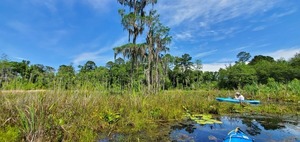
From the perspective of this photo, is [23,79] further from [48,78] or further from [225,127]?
[225,127]

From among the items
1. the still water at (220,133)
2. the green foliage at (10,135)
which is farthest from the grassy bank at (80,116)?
the still water at (220,133)

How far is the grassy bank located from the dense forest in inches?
22.9

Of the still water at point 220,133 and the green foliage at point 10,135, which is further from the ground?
the green foliage at point 10,135

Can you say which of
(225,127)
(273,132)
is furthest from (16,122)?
(273,132)

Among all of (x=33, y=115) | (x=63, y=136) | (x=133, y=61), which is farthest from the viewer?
(x=133, y=61)

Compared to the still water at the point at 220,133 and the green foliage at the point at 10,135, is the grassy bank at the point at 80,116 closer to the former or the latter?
the green foliage at the point at 10,135

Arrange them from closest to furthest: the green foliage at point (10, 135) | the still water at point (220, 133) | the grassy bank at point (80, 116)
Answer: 1. the green foliage at point (10, 135)
2. the grassy bank at point (80, 116)
3. the still water at point (220, 133)

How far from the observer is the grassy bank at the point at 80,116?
3.84m

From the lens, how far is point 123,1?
20.1 metres

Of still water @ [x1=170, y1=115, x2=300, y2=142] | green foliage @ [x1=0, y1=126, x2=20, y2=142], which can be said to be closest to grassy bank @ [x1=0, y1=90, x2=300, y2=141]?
green foliage @ [x1=0, y1=126, x2=20, y2=142]

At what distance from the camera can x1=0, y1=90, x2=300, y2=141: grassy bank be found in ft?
12.6

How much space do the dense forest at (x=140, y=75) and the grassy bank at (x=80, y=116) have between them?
0.58 m

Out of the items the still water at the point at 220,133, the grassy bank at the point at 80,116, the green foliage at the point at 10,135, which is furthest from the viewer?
the still water at the point at 220,133

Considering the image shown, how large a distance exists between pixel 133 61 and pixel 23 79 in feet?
44.8
